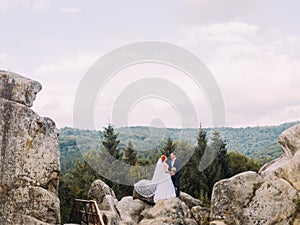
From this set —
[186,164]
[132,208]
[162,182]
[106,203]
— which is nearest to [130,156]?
[186,164]

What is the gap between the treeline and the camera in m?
43.3

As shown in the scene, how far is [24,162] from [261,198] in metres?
10.4

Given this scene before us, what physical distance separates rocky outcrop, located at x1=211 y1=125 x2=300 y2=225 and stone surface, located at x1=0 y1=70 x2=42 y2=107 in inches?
383

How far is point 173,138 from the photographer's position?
58344 mm

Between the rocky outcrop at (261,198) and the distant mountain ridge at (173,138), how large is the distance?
97.9 ft

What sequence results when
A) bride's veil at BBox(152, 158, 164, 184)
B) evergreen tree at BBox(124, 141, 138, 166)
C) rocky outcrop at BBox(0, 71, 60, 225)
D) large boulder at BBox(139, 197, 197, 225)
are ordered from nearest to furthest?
rocky outcrop at BBox(0, 71, 60, 225), large boulder at BBox(139, 197, 197, 225), bride's veil at BBox(152, 158, 164, 184), evergreen tree at BBox(124, 141, 138, 166)

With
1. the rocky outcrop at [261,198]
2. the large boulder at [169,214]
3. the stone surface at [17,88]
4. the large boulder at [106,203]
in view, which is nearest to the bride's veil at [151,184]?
the large boulder at [169,214]

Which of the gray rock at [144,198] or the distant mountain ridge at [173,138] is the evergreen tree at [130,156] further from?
the gray rock at [144,198]

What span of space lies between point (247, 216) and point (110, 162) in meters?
31.4

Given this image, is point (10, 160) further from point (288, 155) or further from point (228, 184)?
point (288, 155)

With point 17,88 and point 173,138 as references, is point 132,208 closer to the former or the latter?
point 17,88

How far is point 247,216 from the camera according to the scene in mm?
18422

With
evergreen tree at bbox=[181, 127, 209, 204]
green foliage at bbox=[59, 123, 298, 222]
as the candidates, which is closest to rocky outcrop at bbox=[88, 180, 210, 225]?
green foliage at bbox=[59, 123, 298, 222]

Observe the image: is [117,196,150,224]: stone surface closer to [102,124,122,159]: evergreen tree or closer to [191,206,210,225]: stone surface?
[191,206,210,225]: stone surface
